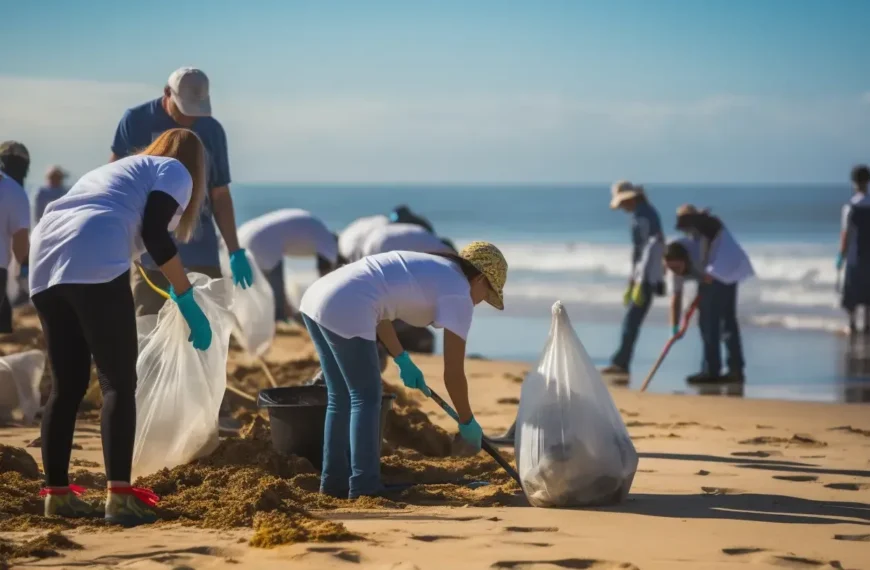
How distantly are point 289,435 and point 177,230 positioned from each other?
117cm

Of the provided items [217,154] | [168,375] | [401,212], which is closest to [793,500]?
[168,375]

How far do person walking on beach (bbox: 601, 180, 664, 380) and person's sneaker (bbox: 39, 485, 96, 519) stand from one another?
5818mm

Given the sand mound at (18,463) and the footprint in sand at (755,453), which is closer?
the sand mound at (18,463)

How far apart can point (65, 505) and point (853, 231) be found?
368 inches

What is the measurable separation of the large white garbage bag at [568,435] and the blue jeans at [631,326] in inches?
200

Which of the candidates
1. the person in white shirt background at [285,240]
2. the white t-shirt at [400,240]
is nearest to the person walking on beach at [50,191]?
the person in white shirt background at [285,240]

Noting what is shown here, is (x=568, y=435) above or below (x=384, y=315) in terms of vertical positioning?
below

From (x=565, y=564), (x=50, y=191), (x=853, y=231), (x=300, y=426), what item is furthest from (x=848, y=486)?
(x=50, y=191)

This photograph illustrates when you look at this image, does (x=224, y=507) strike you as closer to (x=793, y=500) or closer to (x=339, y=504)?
(x=339, y=504)

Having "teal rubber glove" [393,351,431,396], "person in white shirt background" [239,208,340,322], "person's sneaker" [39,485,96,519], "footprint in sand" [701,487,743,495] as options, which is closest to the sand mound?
"person's sneaker" [39,485,96,519]

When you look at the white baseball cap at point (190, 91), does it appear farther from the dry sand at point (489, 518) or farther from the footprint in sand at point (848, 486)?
the footprint in sand at point (848, 486)

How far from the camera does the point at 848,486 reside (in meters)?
5.02

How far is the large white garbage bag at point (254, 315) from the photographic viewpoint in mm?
6867

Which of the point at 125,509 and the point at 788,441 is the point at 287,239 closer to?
the point at 788,441
